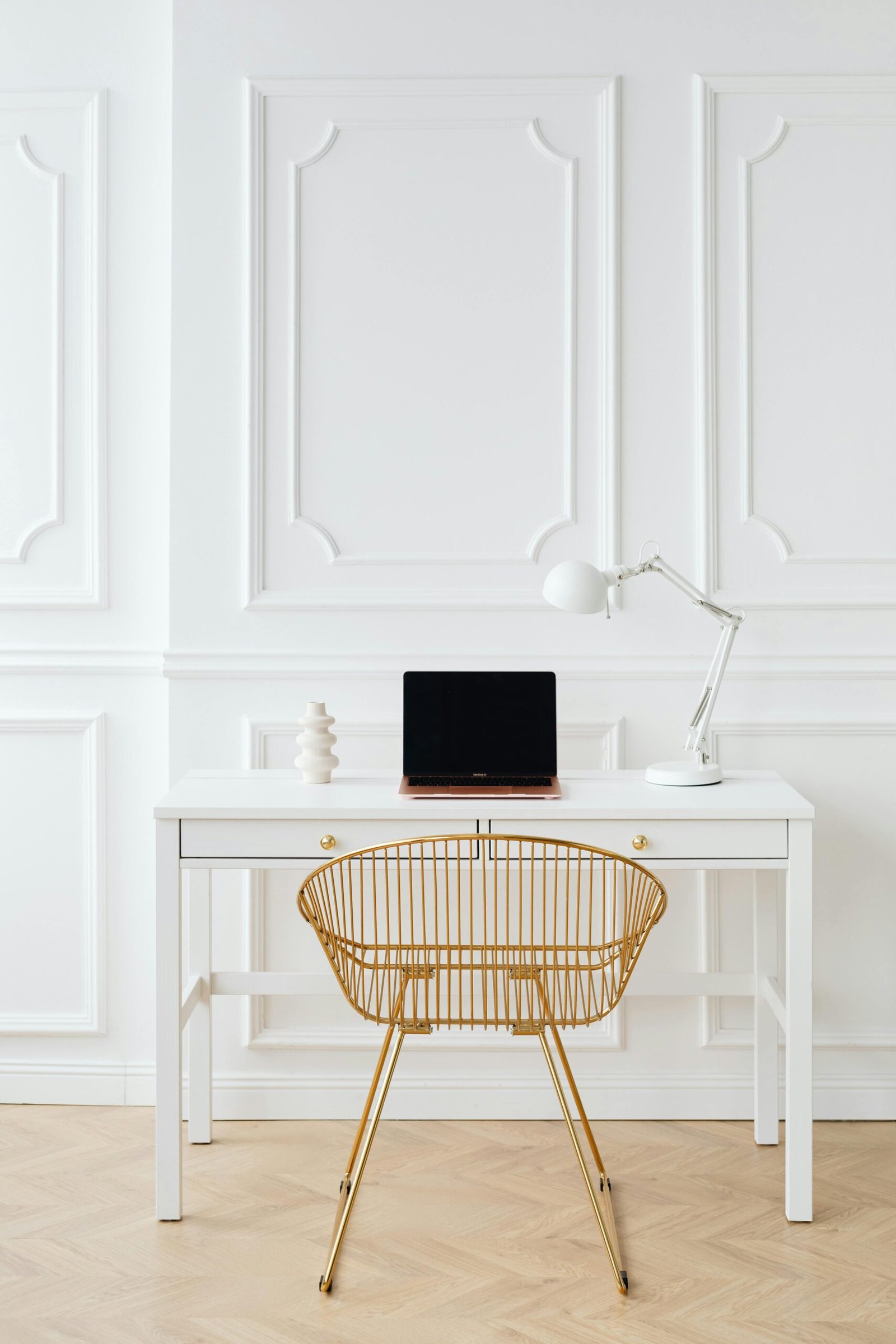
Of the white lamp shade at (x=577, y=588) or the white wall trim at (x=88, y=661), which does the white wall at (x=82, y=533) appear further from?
the white lamp shade at (x=577, y=588)

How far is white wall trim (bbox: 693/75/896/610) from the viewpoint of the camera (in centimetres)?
253

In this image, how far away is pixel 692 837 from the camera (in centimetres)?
209

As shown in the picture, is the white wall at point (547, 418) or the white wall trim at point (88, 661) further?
the white wall trim at point (88, 661)

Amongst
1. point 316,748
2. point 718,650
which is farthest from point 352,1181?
point 718,650

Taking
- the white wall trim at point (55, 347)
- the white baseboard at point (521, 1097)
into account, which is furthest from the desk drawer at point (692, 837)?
the white wall trim at point (55, 347)

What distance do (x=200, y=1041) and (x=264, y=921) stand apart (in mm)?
307

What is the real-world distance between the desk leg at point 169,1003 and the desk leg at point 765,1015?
1.29m

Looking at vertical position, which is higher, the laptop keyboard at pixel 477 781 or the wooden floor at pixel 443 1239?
the laptop keyboard at pixel 477 781

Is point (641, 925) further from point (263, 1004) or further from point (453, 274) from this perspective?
point (453, 274)

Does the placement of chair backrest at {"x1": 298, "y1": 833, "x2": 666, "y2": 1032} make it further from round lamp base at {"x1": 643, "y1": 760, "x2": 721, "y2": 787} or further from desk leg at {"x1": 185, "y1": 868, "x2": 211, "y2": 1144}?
desk leg at {"x1": 185, "y1": 868, "x2": 211, "y2": 1144}

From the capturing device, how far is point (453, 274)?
2574 mm

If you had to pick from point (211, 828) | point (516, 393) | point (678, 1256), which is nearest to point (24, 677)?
point (211, 828)

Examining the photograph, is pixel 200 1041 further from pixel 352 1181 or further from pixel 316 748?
pixel 316 748

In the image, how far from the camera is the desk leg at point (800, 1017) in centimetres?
208
